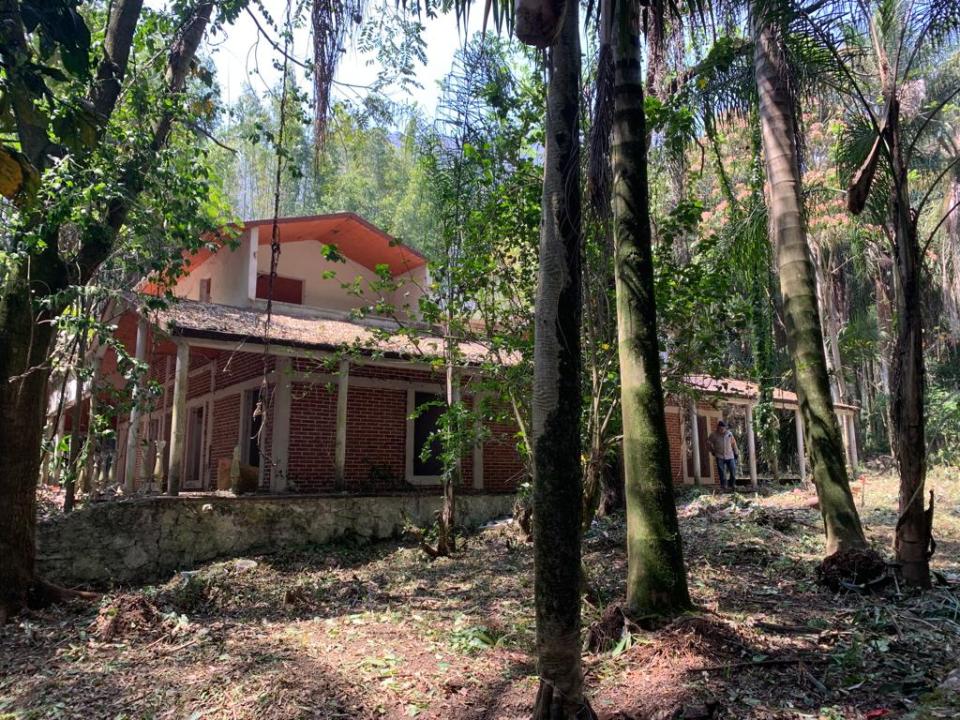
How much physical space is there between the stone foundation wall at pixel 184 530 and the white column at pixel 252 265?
492cm

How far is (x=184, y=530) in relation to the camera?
9070mm

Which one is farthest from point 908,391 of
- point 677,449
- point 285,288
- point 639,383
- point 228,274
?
point 677,449

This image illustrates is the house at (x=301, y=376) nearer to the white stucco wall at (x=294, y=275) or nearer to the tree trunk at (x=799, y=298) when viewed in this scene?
the white stucco wall at (x=294, y=275)

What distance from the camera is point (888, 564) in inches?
231

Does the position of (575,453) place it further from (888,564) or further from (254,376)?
(254,376)

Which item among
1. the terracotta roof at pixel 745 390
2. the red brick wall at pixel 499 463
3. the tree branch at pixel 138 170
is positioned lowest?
the red brick wall at pixel 499 463

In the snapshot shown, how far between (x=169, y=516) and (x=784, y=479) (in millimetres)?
16953

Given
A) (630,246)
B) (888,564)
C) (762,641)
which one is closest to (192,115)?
(630,246)

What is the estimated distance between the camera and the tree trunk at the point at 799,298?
664cm

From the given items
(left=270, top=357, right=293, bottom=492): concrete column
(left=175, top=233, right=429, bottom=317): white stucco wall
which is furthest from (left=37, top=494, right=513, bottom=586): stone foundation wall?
(left=175, top=233, right=429, bottom=317): white stucco wall

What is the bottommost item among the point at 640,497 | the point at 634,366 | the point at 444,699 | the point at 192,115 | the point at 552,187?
the point at 444,699

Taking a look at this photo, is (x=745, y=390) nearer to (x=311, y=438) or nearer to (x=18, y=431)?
(x=311, y=438)

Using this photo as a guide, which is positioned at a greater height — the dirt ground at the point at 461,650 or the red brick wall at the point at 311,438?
the red brick wall at the point at 311,438

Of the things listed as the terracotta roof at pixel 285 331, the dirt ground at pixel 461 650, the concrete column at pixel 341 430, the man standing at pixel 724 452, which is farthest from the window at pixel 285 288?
the man standing at pixel 724 452
